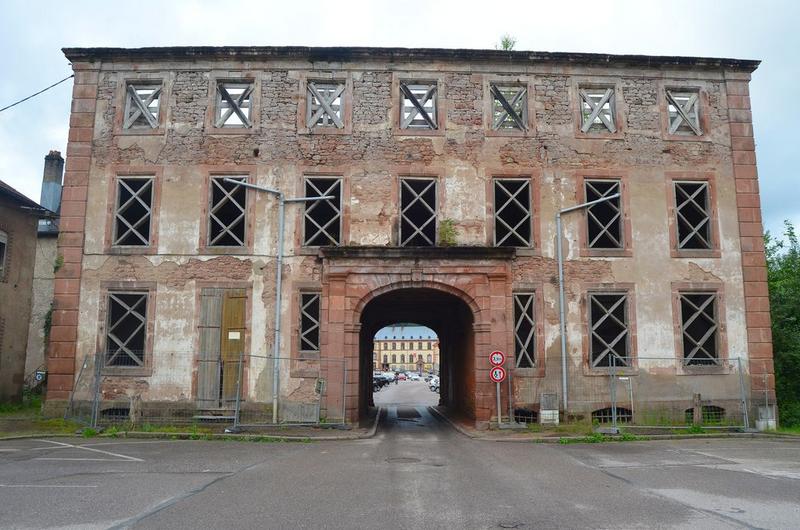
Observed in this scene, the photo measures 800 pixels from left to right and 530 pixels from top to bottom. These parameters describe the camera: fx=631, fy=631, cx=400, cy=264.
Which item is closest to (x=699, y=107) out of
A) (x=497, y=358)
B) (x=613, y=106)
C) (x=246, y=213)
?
(x=613, y=106)

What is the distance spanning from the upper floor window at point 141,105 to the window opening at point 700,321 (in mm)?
16240

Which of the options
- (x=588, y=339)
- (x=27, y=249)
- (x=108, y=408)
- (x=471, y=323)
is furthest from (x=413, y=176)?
(x=27, y=249)

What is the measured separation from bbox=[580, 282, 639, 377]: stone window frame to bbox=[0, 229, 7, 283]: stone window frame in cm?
1936

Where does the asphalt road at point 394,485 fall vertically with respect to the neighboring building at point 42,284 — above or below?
below

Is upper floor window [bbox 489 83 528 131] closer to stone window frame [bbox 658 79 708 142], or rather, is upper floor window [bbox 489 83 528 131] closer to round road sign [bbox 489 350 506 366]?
stone window frame [bbox 658 79 708 142]

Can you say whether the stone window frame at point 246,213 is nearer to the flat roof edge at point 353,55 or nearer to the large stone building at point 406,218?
the large stone building at point 406,218

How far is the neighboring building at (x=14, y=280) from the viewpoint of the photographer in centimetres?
2188

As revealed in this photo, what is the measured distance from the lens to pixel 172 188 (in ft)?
59.3

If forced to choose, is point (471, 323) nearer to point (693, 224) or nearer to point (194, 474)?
point (693, 224)

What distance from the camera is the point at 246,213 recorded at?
1802cm

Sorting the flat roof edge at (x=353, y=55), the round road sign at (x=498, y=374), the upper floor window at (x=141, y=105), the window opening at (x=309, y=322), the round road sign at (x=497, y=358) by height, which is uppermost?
the flat roof edge at (x=353, y=55)

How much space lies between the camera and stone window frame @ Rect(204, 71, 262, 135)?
1836 cm

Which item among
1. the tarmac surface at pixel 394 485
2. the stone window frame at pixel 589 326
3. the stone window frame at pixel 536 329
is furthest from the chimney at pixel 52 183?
the stone window frame at pixel 589 326

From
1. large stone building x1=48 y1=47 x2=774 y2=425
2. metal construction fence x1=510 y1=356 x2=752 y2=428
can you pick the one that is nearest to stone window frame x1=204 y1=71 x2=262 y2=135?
large stone building x1=48 y1=47 x2=774 y2=425
